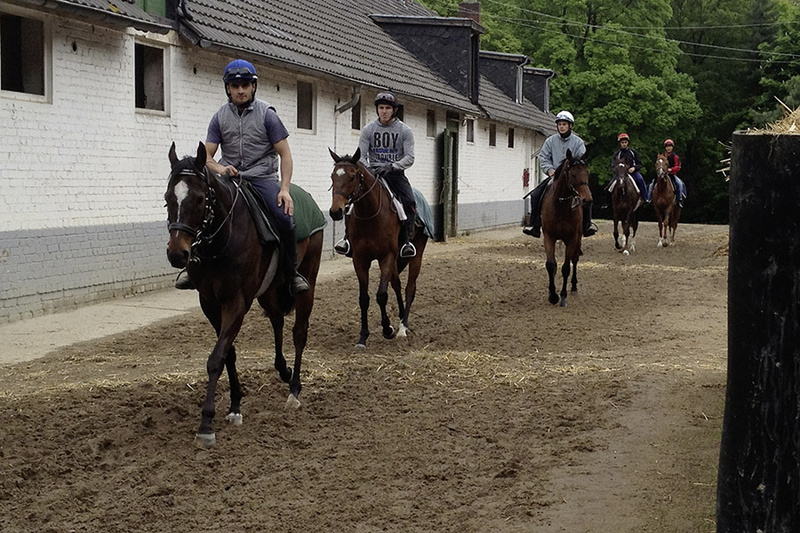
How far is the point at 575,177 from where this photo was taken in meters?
12.5

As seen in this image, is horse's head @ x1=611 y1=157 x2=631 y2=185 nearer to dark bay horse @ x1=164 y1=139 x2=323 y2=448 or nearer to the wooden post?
dark bay horse @ x1=164 y1=139 x2=323 y2=448

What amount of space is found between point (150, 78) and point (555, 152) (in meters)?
6.03

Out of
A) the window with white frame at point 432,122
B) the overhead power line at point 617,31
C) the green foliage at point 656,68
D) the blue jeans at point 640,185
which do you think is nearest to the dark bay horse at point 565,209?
the blue jeans at point 640,185

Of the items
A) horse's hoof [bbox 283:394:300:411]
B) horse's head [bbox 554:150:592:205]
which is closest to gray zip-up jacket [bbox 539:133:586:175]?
horse's head [bbox 554:150:592:205]

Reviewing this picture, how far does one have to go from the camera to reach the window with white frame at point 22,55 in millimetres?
11484

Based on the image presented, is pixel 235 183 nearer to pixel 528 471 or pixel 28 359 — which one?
pixel 528 471

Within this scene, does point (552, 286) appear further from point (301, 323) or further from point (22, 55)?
point (22, 55)

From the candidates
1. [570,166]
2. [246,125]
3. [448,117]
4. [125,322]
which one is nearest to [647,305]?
[570,166]

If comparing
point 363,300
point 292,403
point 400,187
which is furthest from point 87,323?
point 292,403

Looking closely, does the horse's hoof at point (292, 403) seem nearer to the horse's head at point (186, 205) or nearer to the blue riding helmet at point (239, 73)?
the horse's head at point (186, 205)

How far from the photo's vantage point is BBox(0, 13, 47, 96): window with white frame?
37.7ft

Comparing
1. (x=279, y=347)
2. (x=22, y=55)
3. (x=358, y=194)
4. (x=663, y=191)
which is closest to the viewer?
(x=279, y=347)

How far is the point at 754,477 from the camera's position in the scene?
134 inches

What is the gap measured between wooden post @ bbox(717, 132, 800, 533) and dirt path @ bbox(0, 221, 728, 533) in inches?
47.7
